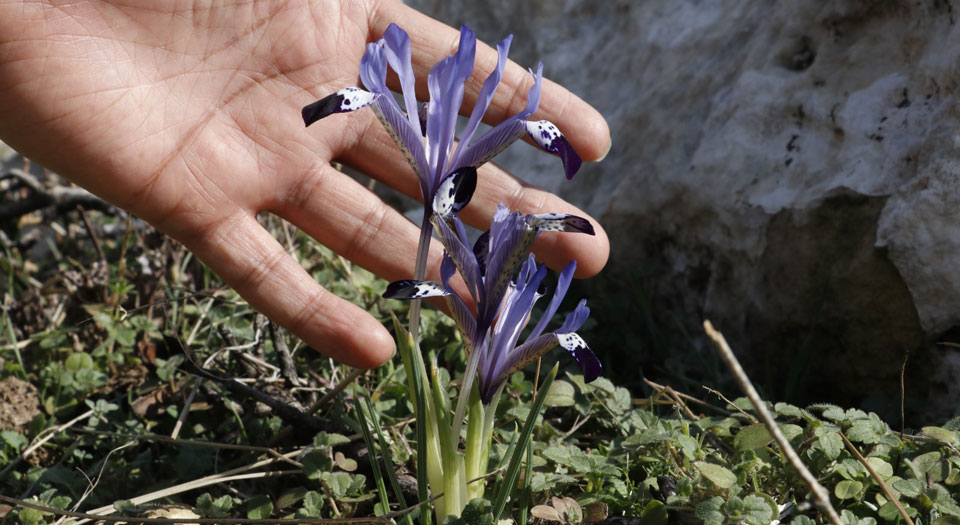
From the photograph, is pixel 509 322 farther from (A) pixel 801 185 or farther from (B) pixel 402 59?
(A) pixel 801 185

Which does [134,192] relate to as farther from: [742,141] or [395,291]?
[742,141]

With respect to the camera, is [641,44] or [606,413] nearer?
[606,413]

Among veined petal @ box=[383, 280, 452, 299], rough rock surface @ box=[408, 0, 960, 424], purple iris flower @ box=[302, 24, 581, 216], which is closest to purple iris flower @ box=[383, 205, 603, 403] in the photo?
veined petal @ box=[383, 280, 452, 299]

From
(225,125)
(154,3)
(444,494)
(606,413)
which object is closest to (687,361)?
(606,413)

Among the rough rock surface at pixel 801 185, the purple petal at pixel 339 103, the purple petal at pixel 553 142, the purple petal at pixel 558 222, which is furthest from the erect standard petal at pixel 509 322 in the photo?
the rough rock surface at pixel 801 185

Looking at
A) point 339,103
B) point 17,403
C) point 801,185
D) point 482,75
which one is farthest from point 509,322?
point 17,403

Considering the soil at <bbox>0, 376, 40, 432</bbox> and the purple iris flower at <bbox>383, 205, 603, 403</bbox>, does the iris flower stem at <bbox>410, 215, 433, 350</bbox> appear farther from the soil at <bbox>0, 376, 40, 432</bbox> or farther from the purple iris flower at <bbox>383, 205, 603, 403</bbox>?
the soil at <bbox>0, 376, 40, 432</bbox>
